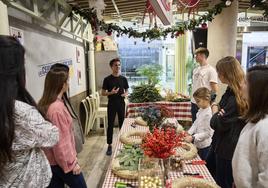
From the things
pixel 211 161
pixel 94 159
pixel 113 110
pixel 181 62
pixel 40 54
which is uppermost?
pixel 40 54

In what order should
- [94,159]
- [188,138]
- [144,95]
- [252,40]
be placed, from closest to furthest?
[188,138], [94,159], [144,95], [252,40]

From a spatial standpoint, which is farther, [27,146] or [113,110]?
[113,110]

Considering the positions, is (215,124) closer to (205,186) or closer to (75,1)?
(205,186)

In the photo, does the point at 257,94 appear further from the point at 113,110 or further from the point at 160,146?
the point at 113,110

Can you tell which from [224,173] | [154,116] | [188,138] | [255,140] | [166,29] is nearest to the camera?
[255,140]

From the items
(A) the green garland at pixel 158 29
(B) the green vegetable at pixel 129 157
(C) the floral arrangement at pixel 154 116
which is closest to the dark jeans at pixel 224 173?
(C) the floral arrangement at pixel 154 116

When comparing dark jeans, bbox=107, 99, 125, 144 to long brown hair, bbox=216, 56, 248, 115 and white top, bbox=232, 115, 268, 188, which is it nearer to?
long brown hair, bbox=216, 56, 248, 115

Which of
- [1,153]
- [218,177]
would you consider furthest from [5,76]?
[218,177]

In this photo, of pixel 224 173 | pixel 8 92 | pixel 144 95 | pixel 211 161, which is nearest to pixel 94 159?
pixel 144 95

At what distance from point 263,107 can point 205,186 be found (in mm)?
584

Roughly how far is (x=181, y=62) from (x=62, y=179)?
653 cm

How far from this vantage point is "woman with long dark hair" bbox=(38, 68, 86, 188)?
5.88ft

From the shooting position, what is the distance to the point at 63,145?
5.89 feet

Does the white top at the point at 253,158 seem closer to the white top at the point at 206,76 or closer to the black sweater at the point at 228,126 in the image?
the black sweater at the point at 228,126
